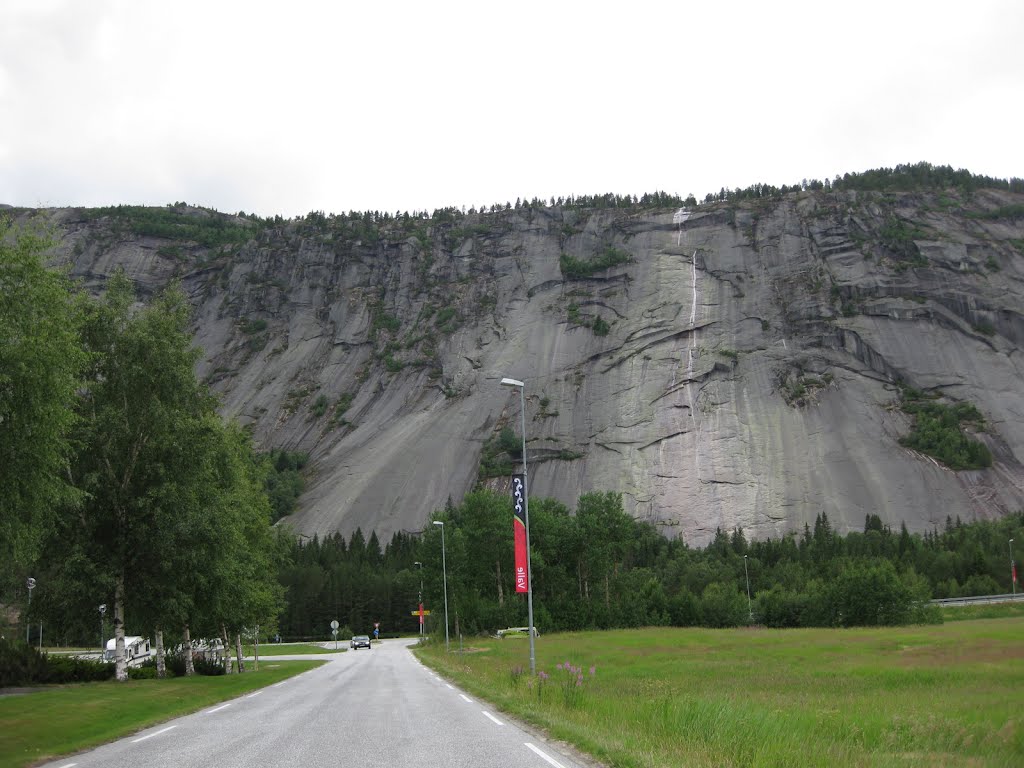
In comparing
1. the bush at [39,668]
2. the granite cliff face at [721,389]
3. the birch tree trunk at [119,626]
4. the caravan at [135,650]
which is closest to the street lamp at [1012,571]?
the granite cliff face at [721,389]

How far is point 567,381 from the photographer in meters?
174

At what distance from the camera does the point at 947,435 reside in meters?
144

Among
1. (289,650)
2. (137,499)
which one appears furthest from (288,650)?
(137,499)

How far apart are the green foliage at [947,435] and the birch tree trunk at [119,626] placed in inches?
5356

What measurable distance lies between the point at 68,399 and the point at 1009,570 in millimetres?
111287

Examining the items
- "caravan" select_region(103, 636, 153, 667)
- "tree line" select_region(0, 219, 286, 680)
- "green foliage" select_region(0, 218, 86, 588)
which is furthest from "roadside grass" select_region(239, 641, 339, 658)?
"green foliage" select_region(0, 218, 86, 588)

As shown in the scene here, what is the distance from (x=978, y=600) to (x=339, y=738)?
313 ft

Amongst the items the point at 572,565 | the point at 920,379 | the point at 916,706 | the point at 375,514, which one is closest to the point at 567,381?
the point at 375,514

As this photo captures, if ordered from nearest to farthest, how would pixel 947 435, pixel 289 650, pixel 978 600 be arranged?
pixel 289 650, pixel 978 600, pixel 947 435

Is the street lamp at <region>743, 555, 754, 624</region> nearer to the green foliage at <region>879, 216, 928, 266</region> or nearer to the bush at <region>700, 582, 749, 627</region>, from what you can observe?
the bush at <region>700, 582, 749, 627</region>

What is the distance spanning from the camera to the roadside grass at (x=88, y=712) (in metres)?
16.5

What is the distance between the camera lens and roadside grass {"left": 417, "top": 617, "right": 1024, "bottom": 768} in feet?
43.3

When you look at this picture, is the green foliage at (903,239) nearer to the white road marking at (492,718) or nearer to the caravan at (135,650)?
the caravan at (135,650)

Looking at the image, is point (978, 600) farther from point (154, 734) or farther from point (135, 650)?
point (154, 734)
